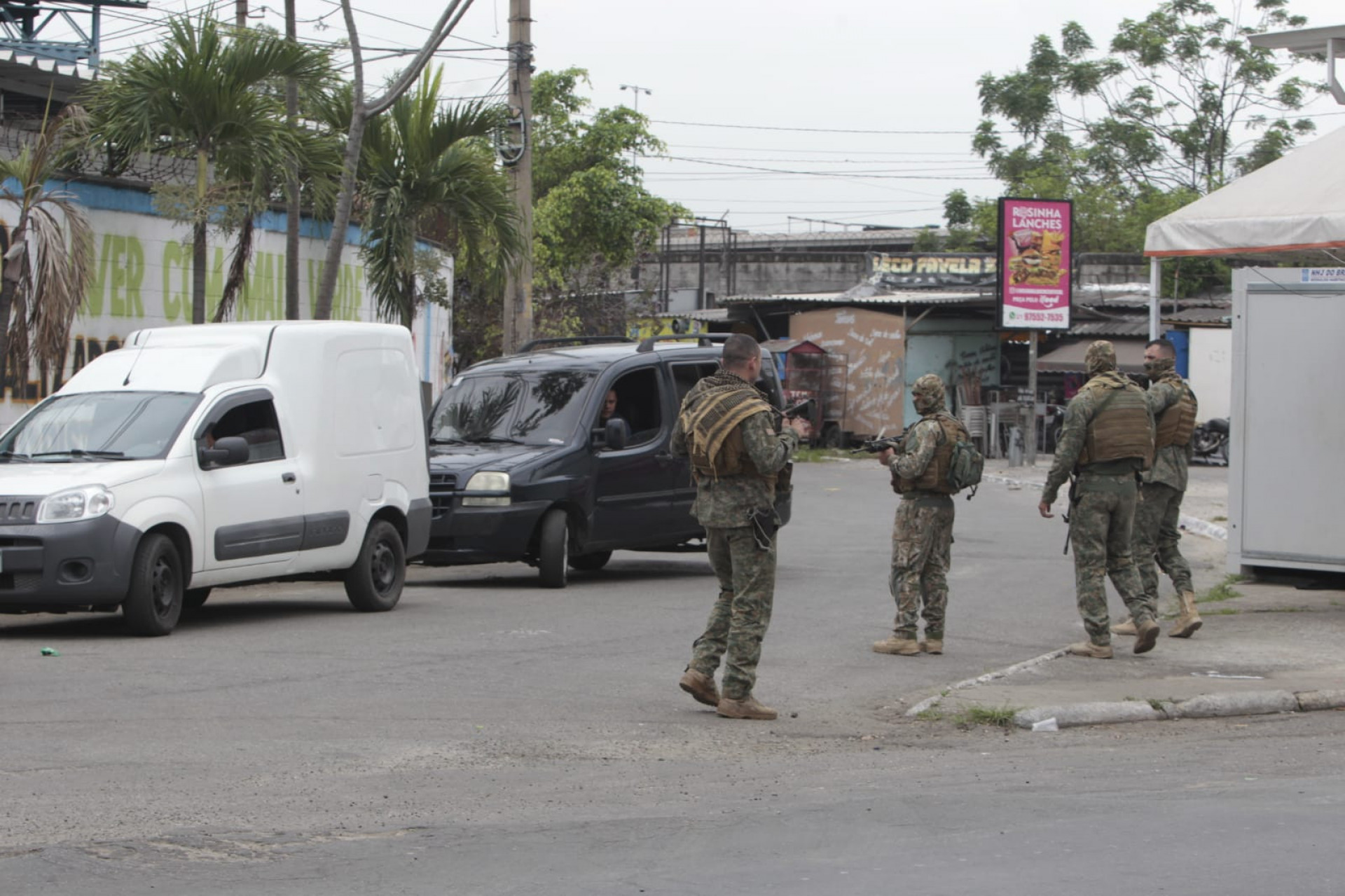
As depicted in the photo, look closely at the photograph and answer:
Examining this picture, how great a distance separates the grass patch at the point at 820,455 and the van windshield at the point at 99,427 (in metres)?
26.9

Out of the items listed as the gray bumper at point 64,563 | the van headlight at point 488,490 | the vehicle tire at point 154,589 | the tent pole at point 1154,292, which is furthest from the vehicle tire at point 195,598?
the tent pole at point 1154,292

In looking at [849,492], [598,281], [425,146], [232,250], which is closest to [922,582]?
[425,146]

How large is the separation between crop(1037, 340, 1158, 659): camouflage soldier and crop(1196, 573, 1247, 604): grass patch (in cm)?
328

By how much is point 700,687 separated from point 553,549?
18.9 ft

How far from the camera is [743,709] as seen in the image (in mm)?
8156

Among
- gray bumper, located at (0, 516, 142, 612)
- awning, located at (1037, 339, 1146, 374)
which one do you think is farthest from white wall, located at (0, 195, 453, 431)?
awning, located at (1037, 339, 1146, 374)

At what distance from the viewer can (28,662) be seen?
30.5 feet

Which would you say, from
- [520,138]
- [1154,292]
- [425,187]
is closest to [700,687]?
[1154,292]

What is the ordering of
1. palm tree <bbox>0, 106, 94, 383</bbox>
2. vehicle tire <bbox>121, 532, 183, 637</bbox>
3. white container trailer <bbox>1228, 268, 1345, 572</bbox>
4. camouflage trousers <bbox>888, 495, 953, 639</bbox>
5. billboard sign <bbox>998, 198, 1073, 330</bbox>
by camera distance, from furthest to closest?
1. billboard sign <bbox>998, 198, 1073, 330</bbox>
2. palm tree <bbox>0, 106, 94, 383</bbox>
3. white container trailer <bbox>1228, 268, 1345, 572</bbox>
4. camouflage trousers <bbox>888, 495, 953, 639</bbox>
5. vehicle tire <bbox>121, 532, 183, 637</bbox>

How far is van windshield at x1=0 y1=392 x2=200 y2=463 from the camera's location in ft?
35.3

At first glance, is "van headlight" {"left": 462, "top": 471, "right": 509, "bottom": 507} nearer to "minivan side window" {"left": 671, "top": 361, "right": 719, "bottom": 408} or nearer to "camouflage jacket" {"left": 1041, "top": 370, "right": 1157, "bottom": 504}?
"minivan side window" {"left": 671, "top": 361, "right": 719, "bottom": 408}

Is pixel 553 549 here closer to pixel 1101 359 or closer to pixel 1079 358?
pixel 1101 359

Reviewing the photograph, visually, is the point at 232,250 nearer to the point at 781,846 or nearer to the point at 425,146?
the point at 425,146

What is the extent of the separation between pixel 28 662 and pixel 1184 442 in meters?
7.75
